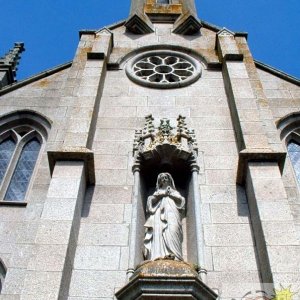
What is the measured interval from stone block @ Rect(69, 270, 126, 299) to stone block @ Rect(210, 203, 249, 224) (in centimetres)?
224

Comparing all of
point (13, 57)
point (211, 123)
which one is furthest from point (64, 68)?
point (211, 123)

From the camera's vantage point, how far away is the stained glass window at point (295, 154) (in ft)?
40.8

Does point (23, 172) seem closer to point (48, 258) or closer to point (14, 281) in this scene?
point (14, 281)

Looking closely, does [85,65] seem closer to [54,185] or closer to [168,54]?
[168,54]

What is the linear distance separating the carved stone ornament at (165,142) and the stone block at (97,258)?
7.80ft

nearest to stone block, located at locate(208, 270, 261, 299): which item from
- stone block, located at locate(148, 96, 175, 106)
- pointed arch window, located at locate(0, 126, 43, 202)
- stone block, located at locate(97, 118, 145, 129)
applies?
stone block, located at locate(97, 118, 145, 129)

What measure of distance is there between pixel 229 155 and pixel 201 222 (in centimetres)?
240

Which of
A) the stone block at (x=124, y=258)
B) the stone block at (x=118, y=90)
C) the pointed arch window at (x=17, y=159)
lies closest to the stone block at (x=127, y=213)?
the stone block at (x=124, y=258)

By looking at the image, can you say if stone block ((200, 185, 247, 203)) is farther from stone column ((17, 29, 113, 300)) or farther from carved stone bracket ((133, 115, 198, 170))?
stone column ((17, 29, 113, 300))

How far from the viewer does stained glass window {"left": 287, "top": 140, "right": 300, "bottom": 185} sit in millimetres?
12429

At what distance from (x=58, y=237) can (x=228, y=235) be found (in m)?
3.20

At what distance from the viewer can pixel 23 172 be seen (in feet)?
41.5

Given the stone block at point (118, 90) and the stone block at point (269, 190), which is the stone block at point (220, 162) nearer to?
the stone block at point (269, 190)

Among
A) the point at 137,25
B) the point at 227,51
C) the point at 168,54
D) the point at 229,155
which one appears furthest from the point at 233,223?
the point at 137,25
